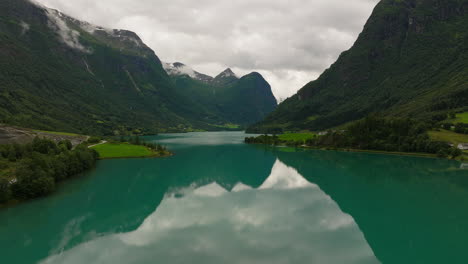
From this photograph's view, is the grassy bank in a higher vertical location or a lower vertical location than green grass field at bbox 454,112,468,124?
lower

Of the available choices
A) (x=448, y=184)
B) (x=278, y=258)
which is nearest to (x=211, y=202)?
(x=278, y=258)

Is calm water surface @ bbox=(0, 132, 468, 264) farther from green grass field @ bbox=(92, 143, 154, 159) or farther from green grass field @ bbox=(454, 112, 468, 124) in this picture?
green grass field @ bbox=(454, 112, 468, 124)

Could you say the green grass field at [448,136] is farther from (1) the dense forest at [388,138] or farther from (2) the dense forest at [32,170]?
(2) the dense forest at [32,170]

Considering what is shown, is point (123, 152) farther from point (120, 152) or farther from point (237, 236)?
point (237, 236)

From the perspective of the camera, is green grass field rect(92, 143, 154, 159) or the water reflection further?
green grass field rect(92, 143, 154, 159)

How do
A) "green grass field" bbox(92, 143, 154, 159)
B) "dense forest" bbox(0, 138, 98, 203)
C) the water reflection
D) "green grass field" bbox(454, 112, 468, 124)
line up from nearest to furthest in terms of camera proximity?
the water reflection → "dense forest" bbox(0, 138, 98, 203) → "green grass field" bbox(92, 143, 154, 159) → "green grass field" bbox(454, 112, 468, 124)

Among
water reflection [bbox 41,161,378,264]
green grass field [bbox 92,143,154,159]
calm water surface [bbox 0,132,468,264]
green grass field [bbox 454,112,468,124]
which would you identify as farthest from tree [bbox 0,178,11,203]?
green grass field [bbox 454,112,468,124]

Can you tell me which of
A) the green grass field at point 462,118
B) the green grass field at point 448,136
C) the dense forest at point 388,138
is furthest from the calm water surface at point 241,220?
the green grass field at point 462,118

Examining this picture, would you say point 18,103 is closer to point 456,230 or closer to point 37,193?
point 37,193
